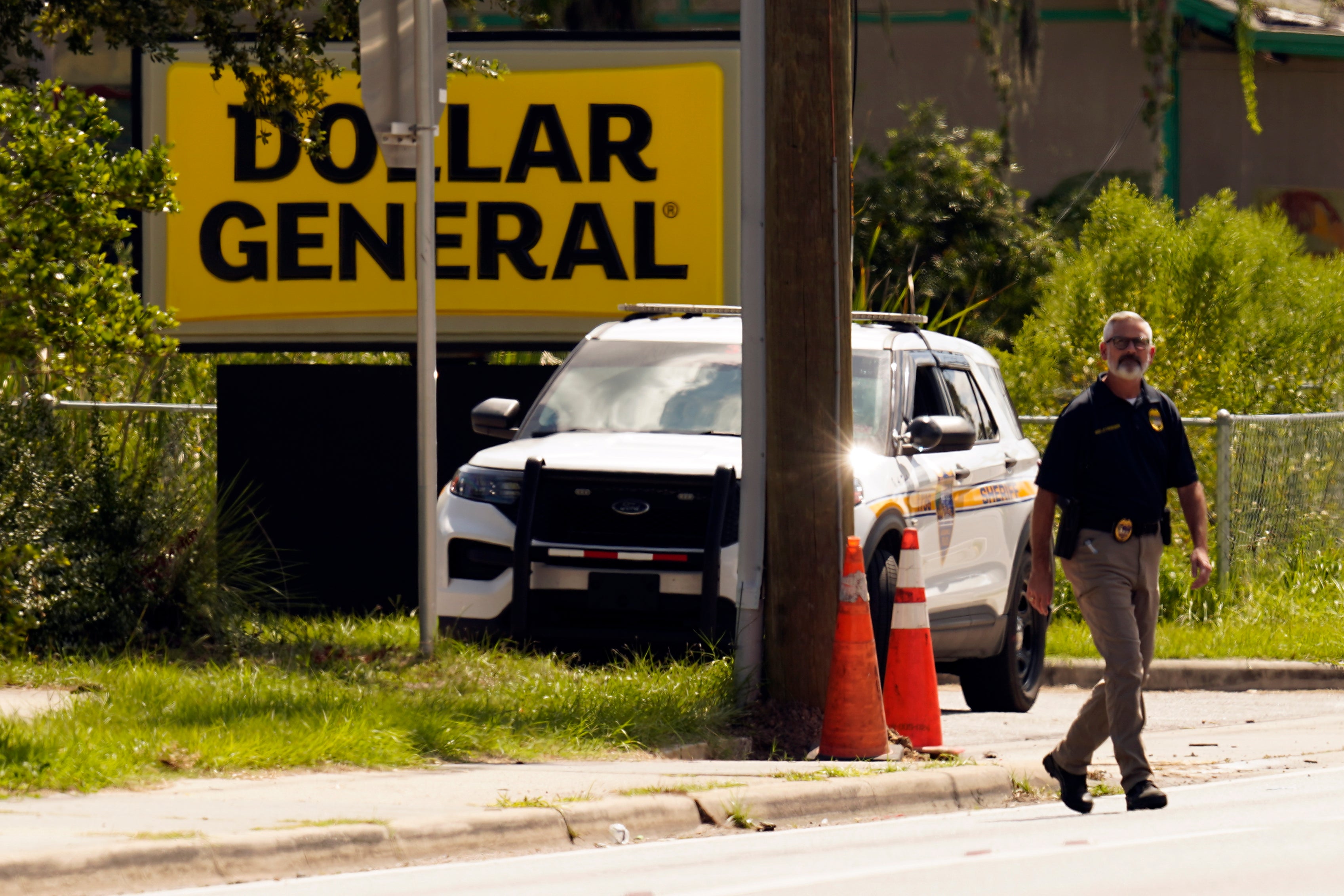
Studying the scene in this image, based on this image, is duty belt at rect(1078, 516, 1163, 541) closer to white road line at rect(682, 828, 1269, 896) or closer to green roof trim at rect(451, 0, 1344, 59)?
white road line at rect(682, 828, 1269, 896)

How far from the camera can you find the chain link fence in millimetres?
14625

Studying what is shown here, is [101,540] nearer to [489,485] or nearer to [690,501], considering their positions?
[489,485]

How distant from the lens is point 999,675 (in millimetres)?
11312

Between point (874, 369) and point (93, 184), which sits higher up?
point (93, 184)

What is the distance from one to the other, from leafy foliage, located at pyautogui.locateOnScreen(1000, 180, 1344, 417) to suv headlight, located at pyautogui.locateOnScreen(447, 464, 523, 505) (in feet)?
25.8

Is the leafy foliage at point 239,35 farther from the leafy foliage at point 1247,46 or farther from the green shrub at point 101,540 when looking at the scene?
the leafy foliage at point 1247,46

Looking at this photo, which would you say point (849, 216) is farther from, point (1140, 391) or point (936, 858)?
point (936, 858)

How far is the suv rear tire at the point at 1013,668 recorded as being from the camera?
445 inches

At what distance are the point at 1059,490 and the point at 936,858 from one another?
1761 millimetres

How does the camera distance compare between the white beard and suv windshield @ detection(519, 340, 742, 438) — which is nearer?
the white beard

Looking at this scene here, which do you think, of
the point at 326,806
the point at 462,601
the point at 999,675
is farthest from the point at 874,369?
the point at 326,806

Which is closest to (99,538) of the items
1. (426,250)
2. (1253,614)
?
(426,250)

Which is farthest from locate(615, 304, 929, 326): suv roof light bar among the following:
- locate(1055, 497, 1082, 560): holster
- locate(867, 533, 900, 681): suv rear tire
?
locate(1055, 497, 1082, 560): holster

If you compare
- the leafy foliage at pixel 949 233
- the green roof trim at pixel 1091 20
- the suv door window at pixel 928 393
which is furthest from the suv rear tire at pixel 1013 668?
the green roof trim at pixel 1091 20
